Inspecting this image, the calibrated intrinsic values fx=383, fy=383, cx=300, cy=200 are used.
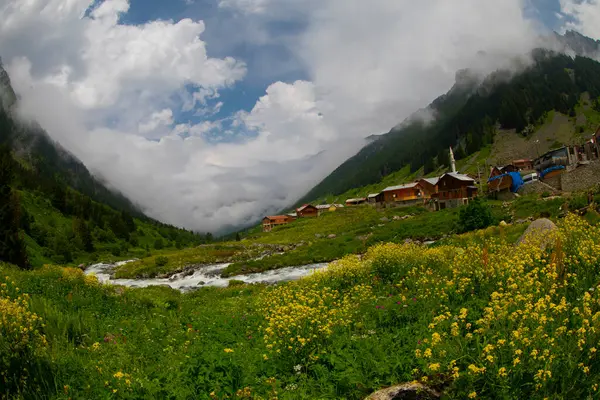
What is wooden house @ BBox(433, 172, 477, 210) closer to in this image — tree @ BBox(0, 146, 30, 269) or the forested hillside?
tree @ BBox(0, 146, 30, 269)

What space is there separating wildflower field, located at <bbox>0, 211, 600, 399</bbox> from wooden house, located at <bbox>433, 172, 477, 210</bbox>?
77269mm

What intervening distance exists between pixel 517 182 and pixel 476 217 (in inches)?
1683

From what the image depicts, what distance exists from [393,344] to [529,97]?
233 m

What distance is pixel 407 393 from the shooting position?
18.4 ft

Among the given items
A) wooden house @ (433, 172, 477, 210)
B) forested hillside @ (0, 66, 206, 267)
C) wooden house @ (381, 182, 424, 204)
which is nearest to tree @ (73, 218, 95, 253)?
forested hillside @ (0, 66, 206, 267)

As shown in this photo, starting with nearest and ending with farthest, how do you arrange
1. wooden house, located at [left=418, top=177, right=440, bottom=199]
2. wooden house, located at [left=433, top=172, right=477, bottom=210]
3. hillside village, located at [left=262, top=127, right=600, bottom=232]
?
hillside village, located at [left=262, top=127, right=600, bottom=232] → wooden house, located at [left=433, top=172, right=477, bottom=210] → wooden house, located at [left=418, top=177, right=440, bottom=199]

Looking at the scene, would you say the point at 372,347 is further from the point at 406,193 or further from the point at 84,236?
the point at 84,236

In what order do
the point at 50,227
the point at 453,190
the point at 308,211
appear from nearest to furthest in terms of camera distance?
1. the point at 453,190
2. the point at 50,227
3. the point at 308,211

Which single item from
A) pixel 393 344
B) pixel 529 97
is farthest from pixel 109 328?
pixel 529 97


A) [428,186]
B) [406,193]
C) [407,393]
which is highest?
[428,186]

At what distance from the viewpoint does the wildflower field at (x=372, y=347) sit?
538 centimetres

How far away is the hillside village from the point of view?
208ft

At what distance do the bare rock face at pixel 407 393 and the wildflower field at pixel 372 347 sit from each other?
16 cm

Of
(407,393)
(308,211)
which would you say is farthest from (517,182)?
(308,211)
